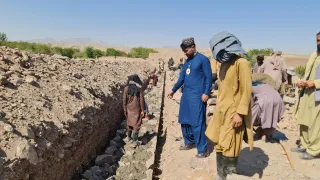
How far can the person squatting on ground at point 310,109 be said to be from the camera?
462 centimetres

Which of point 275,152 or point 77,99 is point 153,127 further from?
point 275,152

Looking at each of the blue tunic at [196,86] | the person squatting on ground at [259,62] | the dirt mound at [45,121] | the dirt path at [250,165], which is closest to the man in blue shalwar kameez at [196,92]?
the blue tunic at [196,86]

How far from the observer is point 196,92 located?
5.00m

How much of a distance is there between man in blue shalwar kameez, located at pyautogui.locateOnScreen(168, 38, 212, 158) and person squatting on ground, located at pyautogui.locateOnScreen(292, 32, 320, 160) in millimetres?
1374

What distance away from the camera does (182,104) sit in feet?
17.2

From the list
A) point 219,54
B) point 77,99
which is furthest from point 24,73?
point 219,54

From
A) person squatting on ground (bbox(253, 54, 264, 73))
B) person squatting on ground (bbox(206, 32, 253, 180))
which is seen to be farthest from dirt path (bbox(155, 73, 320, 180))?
person squatting on ground (bbox(253, 54, 264, 73))

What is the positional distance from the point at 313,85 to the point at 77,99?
4012 mm

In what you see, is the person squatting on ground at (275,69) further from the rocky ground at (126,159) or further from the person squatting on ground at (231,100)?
the person squatting on ground at (231,100)

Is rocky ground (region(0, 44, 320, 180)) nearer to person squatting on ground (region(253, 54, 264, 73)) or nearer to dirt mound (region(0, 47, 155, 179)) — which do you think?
dirt mound (region(0, 47, 155, 179))

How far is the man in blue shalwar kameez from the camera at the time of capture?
4.90 m

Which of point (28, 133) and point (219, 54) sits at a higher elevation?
point (219, 54)

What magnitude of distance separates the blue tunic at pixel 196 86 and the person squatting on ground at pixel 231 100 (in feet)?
3.95

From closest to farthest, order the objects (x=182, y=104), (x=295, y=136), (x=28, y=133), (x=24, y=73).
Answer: (x=28, y=133)
(x=182, y=104)
(x=24, y=73)
(x=295, y=136)
